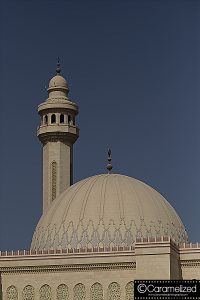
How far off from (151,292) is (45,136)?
76.0ft

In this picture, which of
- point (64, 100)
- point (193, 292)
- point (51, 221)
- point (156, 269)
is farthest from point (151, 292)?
point (64, 100)

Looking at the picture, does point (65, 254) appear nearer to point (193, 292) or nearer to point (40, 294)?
point (40, 294)

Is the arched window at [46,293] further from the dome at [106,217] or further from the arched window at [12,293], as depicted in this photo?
the dome at [106,217]

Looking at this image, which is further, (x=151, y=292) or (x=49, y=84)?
(x=49, y=84)

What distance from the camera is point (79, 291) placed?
34.8 metres

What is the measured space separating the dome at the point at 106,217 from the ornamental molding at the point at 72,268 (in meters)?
2.04

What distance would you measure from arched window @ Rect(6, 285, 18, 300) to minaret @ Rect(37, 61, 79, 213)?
28.2 ft

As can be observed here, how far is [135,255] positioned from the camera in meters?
33.8

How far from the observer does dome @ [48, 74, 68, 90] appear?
4738 centimetres

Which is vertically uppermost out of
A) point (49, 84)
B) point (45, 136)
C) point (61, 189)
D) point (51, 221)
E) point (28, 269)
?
point (49, 84)

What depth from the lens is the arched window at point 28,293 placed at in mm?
35469

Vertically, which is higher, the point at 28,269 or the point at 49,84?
the point at 49,84

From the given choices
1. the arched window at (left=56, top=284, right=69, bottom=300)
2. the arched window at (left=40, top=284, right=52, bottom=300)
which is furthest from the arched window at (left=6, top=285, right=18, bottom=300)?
the arched window at (left=56, top=284, right=69, bottom=300)

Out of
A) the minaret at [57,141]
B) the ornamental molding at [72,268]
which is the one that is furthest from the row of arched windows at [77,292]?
the minaret at [57,141]
